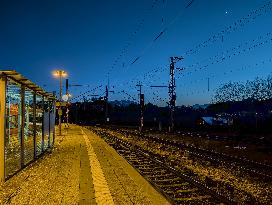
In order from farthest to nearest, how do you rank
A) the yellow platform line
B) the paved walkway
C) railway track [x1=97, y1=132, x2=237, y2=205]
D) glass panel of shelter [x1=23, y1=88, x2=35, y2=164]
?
glass panel of shelter [x1=23, y1=88, x2=35, y2=164] < railway track [x1=97, y1=132, x2=237, y2=205] < the paved walkway < the yellow platform line

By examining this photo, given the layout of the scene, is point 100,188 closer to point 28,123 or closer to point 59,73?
point 28,123

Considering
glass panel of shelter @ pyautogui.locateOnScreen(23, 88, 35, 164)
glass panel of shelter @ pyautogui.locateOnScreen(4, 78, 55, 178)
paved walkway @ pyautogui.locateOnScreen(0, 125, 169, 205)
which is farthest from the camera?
glass panel of shelter @ pyautogui.locateOnScreen(23, 88, 35, 164)

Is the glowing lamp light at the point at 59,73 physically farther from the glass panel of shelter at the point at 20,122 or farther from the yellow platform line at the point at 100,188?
the yellow platform line at the point at 100,188

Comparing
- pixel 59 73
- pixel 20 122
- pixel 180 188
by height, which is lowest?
pixel 180 188

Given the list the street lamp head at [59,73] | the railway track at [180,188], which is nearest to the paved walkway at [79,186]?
the railway track at [180,188]

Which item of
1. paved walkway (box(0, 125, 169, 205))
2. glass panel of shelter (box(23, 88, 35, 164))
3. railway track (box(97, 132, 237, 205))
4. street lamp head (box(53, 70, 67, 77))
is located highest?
street lamp head (box(53, 70, 67, 77))

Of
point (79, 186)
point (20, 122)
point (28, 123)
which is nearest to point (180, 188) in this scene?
point (79, 186)

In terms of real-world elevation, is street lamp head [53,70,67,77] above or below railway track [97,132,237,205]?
above

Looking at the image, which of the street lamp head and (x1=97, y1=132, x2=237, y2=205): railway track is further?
the street lamp head

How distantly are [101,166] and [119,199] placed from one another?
18.2 ft

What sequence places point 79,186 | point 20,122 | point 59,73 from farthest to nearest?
1. point 59,73
2. point 20,122
3. point 79,186

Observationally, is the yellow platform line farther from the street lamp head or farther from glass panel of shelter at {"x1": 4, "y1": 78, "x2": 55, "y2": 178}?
the street lamp head

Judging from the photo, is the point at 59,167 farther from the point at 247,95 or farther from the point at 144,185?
the point at 247,95

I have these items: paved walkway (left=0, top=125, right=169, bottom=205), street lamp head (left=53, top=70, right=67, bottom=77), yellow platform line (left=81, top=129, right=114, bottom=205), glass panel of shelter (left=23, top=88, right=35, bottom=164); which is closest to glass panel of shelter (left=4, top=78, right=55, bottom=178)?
glass panel of shelter (left=23, top=88, right=35, bottom=164)
